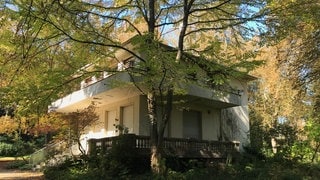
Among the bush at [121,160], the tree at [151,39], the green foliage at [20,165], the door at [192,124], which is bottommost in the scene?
the green foliage at [20,165]

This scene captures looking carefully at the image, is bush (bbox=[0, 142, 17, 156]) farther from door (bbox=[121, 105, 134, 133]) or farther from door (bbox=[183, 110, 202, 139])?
door (bbox=[183, 110, 202, 139])

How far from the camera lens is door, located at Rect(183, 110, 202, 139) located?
23.7 m

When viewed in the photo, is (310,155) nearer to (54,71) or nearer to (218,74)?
(218,74)

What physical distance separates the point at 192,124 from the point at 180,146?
4.89m

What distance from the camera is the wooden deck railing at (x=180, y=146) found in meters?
17.4

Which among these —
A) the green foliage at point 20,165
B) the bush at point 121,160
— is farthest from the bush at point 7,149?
the bush at point 121,160

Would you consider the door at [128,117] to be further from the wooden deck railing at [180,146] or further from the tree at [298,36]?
the tree at [298,36]

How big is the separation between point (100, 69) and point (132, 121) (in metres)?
7.58

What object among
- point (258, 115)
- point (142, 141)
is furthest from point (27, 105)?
point (258, 115)

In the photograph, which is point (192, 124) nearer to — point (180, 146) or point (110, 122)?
point (180, 146)

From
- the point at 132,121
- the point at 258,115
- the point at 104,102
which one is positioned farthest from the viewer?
the point at 258,115

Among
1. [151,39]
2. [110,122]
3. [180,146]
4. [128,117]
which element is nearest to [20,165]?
[110,122]

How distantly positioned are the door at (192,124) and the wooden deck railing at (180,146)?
244 cm

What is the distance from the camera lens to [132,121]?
2181 cm
